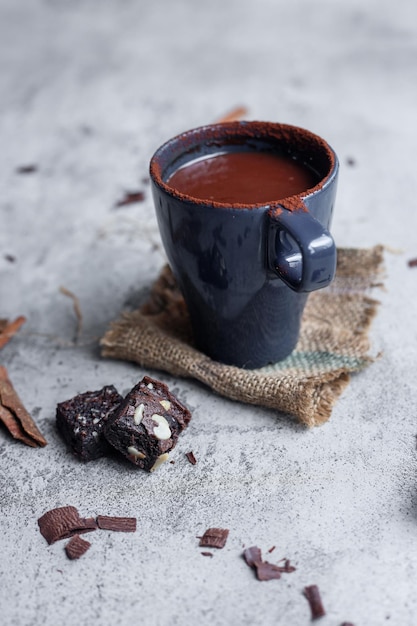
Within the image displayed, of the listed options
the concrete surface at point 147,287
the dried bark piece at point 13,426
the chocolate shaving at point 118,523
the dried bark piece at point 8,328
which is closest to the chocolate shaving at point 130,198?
the concrete surface at point 147,287

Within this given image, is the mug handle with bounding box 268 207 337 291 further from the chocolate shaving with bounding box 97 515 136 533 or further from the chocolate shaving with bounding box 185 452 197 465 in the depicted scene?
the chocolate shaving with bounding box 97 515 136 533

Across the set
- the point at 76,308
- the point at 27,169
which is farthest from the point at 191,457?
the point at 27,169

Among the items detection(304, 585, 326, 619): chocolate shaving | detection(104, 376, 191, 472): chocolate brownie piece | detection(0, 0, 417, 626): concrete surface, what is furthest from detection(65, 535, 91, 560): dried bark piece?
detection(304, 585, 326, 619): chocolate shaving

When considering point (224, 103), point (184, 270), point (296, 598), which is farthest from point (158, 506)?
point (224, 103)

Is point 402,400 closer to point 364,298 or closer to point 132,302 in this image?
point 364,298

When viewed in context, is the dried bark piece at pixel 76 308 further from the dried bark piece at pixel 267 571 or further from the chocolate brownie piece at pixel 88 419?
the dried bark piece at pixel 267 571

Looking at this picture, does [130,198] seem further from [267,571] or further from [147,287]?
[267,571]

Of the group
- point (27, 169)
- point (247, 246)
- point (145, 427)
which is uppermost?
point (247, 246)
